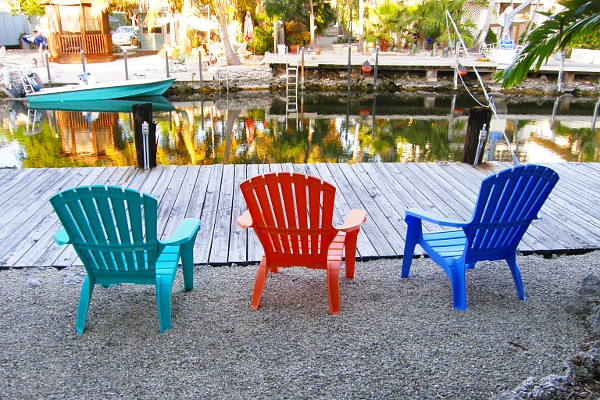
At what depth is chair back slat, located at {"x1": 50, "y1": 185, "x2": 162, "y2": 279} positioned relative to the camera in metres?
2.33

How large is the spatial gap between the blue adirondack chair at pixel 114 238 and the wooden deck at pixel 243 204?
0.85m

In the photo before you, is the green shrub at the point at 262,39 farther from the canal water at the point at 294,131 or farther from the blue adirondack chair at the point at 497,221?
the blue adirondack chair at the point at 497,221

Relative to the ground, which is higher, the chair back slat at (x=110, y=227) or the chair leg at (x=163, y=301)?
the chair back slat at (x=110, y=227)

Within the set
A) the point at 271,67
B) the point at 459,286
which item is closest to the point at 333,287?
the point at 459,286

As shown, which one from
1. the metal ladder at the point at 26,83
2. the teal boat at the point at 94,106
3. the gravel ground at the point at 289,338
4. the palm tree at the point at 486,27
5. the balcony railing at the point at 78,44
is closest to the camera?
the gravel ground at the point at 289,338

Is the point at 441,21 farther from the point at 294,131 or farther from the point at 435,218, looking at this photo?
the point at 435,218

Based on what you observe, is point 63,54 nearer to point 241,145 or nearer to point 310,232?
point 241,145

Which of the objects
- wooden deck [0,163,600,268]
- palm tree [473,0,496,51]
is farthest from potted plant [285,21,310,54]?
wooden deck [0,163,600,268]

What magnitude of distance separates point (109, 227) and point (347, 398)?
1.34 metres

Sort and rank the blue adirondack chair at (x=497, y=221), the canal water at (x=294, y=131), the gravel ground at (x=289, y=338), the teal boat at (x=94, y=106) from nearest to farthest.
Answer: the gravel ground at (x=289, y=338), the blue adirondack chair at (x=497, y=221), the canal water at (x=294, y=131), the teal boat at (x=94, y=106)

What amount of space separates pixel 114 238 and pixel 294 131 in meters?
9.57

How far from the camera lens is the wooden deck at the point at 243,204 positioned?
3.60m

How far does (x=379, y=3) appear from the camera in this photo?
19.8 metres

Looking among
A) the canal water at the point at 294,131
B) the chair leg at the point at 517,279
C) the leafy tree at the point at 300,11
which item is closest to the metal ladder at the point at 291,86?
the canal water at the point at 294,131
